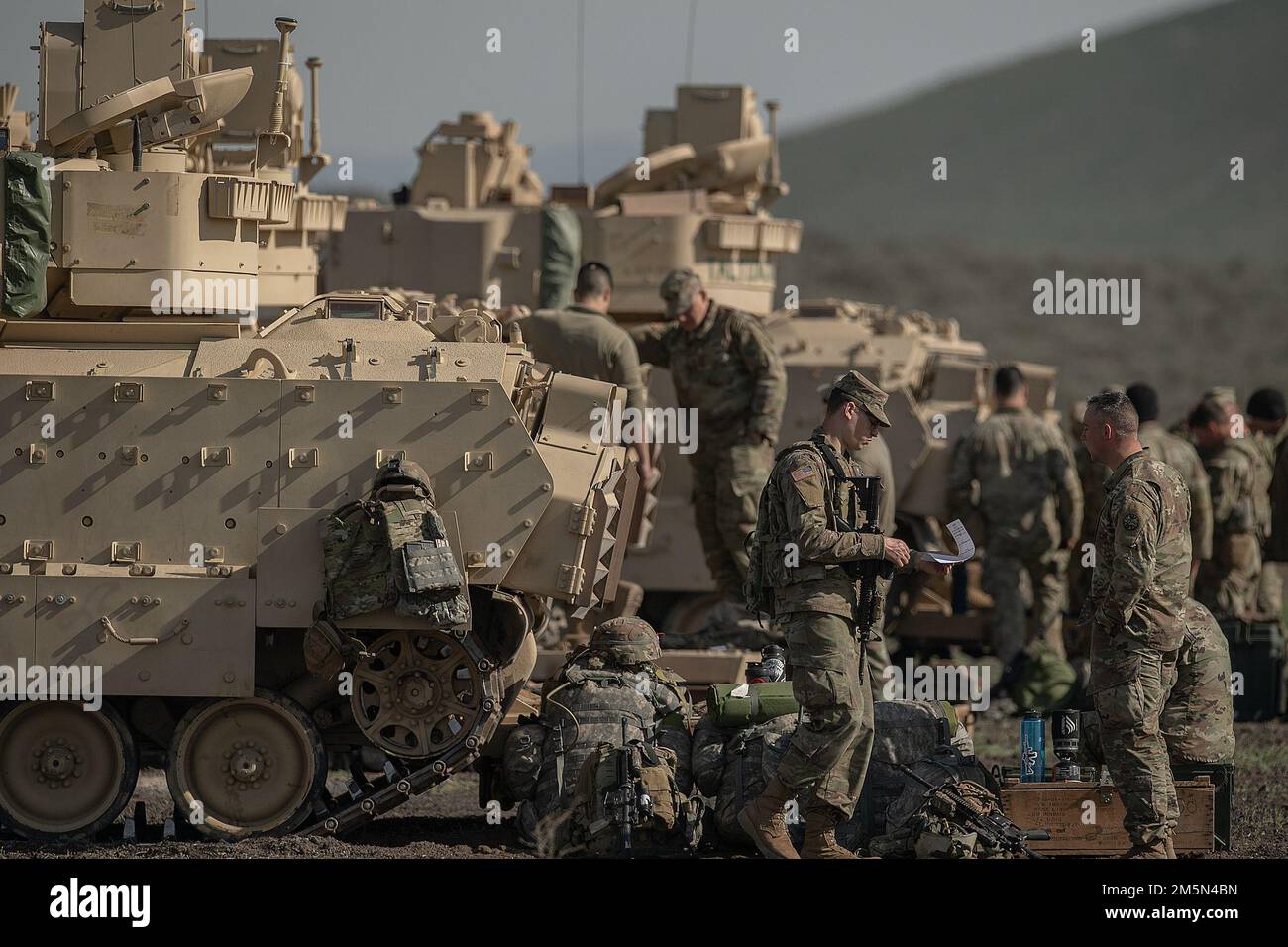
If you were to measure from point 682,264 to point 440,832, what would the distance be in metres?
6.84

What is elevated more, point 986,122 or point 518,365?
point 986,122

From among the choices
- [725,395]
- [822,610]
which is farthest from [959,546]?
[725,395]

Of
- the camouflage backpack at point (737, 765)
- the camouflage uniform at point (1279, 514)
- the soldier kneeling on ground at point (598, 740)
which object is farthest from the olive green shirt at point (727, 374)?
the camouflage uniform at point (1279, 514)

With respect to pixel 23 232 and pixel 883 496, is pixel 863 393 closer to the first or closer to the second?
pixel 883 496

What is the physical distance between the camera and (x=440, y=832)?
11.4m

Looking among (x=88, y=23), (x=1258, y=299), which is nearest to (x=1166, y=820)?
(x=88, y=23)

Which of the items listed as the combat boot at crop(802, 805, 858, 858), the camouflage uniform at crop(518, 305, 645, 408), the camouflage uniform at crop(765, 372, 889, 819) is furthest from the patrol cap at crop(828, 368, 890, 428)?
the camouflage uniform at crop(518, 305, 645, 408)

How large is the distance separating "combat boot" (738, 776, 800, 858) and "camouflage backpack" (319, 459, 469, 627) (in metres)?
1.71

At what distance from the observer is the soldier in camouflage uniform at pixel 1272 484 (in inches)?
648

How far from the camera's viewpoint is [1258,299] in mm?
60500

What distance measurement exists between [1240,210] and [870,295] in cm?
2839

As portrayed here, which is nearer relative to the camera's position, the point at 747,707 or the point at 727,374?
the point at 747,707

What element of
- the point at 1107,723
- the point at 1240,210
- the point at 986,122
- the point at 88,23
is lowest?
the point at 1107,723
